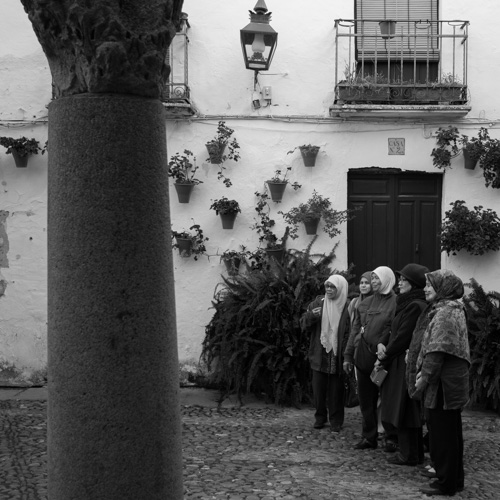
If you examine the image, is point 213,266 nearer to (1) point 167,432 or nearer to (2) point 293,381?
(2) point 293,381

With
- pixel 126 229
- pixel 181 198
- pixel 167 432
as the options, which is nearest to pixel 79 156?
pixel 126 229

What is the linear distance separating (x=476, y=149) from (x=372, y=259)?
6.10 feet

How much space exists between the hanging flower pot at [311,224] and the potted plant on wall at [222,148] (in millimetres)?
1081

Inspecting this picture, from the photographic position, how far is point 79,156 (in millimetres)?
2576

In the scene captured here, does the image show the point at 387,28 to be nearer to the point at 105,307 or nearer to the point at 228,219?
the point at 228,219

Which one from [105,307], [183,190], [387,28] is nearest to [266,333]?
[183,190]

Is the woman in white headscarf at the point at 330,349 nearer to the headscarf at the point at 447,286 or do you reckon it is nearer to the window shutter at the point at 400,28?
the headscarf at the point at 447,286

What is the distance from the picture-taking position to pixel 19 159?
387 inches

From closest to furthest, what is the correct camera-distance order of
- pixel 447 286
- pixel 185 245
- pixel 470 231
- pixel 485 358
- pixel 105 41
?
1. pixel 105 41
2. pixel 447 286
3. pixel 485 358
4. pixel 470 231
5. pixel 185 245

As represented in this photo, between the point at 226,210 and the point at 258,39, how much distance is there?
2.10m

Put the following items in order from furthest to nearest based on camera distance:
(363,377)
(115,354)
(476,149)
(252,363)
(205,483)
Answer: (476,149)
(252,363)
(363,377)
(205,483)
(115,354)

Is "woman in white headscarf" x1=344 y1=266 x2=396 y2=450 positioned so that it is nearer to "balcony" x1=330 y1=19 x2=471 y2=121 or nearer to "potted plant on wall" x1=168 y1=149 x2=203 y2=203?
"balcony" x1=330 y1=19 x2=471 y2=121

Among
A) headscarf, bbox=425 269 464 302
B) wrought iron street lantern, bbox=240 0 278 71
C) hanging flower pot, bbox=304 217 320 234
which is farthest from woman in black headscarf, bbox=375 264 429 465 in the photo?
wrought iron street lantern, bbox=240 0 278 71

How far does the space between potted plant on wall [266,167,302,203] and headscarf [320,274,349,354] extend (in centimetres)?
222
